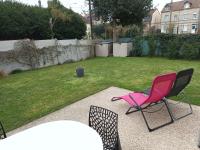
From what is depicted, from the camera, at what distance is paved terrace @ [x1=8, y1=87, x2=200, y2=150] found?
280 cm

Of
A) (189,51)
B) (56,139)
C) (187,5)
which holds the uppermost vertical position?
(187,5)

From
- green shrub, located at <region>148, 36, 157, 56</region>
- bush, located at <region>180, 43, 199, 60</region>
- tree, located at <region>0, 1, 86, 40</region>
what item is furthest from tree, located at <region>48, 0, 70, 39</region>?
bush, located at <region>180, 43, 199, 60</region>

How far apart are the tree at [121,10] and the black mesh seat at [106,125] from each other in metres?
12.1

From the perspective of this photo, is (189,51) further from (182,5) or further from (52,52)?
(182,5)

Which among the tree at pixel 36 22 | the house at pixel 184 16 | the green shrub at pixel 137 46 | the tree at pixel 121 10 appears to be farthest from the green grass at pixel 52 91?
the house at pixel 184 16

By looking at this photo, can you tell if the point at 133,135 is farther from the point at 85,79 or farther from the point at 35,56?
the point at 35,56

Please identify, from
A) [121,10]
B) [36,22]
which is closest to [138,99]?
[36,22]

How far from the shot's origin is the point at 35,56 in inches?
401

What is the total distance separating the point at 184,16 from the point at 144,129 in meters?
35.4

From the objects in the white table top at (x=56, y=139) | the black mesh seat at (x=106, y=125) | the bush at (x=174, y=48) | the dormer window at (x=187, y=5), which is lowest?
the black mesh seat at (x=106, y=125)

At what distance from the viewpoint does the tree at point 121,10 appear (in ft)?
43.8

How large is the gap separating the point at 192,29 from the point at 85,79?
1179 inches

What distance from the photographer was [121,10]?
1341 cm

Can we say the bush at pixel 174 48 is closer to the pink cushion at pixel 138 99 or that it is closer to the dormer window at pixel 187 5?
the pink cushion at pixel 138 99
